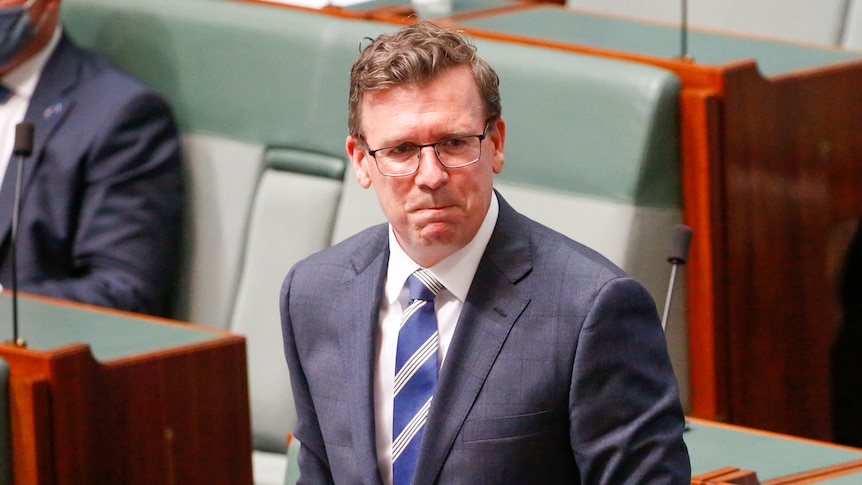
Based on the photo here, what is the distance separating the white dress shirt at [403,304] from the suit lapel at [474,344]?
0.08 ft

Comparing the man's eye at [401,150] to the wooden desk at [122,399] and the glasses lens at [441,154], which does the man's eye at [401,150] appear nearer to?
the glasses lens at [441,154]

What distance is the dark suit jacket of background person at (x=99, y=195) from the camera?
2.49 m

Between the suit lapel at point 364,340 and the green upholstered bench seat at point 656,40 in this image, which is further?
the green upholstered bench seat at point 656,40

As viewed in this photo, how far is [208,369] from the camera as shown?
1.98 m

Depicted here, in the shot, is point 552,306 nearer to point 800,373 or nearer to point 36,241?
point 800,373

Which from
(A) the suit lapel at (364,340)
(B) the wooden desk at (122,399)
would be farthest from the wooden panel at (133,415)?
(A) the suit lapel at (364,340)

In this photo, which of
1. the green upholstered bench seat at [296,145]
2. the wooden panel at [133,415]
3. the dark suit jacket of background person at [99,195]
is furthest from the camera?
the dark suit jacket of background person at [99,195]

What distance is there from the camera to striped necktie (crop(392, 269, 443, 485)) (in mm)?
1334

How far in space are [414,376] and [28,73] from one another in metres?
1.57

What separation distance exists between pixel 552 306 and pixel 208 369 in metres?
0.83

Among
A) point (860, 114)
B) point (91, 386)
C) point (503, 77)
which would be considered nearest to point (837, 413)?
point (860, 114)

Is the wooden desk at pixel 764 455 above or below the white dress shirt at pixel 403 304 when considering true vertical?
below

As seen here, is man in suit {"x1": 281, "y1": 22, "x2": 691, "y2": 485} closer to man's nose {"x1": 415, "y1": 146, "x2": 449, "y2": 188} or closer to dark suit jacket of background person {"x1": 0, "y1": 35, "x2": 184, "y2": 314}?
man's nose {"x1": 415, "y1": 146, "x2": 449, "y2": 188}

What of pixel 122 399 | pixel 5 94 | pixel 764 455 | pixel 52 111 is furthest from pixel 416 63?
pixel 5 94
